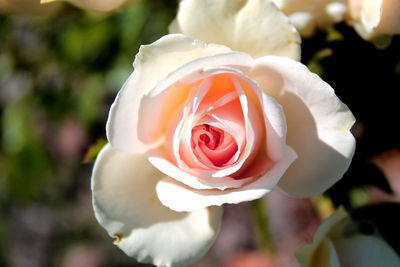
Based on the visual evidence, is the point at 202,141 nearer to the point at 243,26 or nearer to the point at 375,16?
the point at 243,26

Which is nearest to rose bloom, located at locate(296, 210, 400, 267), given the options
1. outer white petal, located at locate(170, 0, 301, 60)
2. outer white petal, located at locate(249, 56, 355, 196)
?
outer white petal, located at locate(249, 56, 355, 196)

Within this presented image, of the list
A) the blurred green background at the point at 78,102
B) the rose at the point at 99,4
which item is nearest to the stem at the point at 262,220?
the blurred green background at the point at 78,102

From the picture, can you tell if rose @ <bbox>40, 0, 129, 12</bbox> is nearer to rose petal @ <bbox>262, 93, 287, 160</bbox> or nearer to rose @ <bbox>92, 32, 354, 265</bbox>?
rose @ <bbox>92, 32, 354, 265</bbox>

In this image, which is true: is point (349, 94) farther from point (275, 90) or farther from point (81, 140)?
point (81, 140)

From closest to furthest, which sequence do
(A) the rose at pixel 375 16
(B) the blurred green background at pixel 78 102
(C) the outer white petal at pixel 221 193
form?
(C) the outer white petal at pixel 221 193 → (A) the rose at pixel 375 16 → (B) the blurred green background at pixel 78 102

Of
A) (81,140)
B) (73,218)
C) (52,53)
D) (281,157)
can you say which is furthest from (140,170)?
(81,140)

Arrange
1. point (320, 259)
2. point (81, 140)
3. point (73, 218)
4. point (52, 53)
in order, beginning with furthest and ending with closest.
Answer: point (81, 140) → point (73, 218) → point (52, 53) → point (320, 259)

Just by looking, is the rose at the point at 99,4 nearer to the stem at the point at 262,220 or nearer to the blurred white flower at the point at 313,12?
the blurred white flower at the point at 313,12
